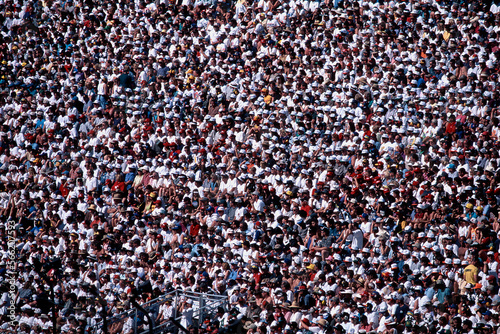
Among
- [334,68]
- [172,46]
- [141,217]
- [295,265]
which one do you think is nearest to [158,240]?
[141,217]

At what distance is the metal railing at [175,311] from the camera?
19.5 m

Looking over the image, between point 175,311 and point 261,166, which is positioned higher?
point 261,166

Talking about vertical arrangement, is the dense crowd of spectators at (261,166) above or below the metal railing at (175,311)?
above

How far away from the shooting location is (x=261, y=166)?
2403cm

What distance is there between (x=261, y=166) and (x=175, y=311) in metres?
5.60

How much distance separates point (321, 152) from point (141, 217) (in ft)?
17.0

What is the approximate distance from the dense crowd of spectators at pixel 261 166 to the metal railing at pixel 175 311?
0.60 ft

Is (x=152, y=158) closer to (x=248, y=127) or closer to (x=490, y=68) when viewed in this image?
(x=248, y=127)

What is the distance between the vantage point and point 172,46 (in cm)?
3019

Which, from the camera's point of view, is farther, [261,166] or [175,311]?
[261,166]

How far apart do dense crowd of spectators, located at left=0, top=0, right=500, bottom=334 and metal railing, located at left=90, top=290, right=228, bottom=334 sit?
183mm

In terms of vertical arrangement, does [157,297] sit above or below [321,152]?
below

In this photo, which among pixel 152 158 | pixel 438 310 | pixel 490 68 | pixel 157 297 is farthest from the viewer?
pixel 152 158

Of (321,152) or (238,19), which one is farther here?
(238,19)
